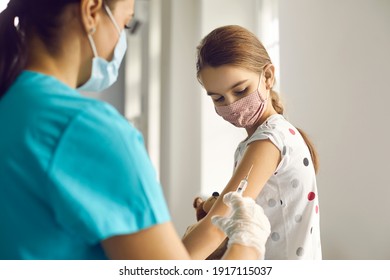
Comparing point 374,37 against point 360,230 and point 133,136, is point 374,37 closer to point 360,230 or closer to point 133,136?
point 360,230

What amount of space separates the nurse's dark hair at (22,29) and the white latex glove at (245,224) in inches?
16.6

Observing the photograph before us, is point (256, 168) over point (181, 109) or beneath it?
over

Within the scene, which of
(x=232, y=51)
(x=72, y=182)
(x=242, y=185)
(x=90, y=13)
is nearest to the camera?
(x=72, y=182)

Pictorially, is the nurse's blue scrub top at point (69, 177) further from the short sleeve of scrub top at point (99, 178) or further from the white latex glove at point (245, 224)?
the white latex glove at point (245, 224)

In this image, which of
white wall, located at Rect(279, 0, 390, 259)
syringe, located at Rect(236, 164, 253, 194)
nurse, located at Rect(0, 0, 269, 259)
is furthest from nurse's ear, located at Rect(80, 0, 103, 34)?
white wall, located at Rect(279, 0, 390, 259)

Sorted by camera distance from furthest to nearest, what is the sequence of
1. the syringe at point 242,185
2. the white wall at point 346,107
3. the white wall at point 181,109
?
the white wall at point 181,109 < the white wall at point 346,107 < the syringe at point 242,185

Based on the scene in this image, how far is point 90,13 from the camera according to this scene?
69 cm

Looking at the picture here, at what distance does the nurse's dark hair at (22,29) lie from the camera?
0.67 meters

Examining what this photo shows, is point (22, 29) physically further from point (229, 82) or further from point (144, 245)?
point (229, 82)

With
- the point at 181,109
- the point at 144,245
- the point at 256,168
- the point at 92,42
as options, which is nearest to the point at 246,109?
the point at 256,168

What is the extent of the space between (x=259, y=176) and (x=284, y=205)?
12 cm

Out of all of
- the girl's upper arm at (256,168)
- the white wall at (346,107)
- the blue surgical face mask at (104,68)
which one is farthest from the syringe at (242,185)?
the white wall at (346,107)

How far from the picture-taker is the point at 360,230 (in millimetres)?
1511

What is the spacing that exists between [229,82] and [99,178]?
2.20ft
